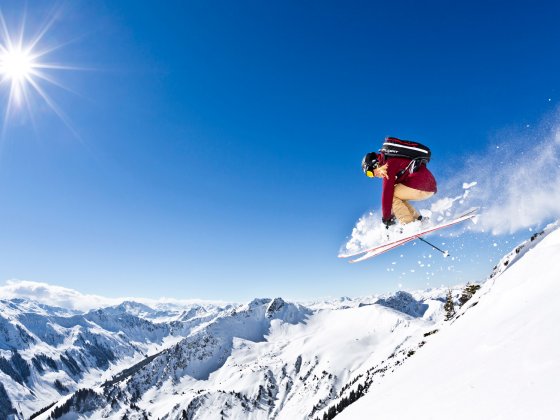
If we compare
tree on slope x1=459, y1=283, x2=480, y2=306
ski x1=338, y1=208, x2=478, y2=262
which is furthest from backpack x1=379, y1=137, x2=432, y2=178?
tree on slope x1=459, y1=283, x2=480, y2=306

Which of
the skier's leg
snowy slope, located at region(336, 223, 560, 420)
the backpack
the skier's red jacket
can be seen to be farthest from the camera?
the skier's leg

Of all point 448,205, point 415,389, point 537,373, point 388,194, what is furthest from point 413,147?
point 537,373

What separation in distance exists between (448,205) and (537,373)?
11.1 m

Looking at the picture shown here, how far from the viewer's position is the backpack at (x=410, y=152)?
12500mm

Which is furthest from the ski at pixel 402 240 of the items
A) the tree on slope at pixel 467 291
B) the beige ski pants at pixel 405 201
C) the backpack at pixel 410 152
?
the tree on slope at pixel 467 291

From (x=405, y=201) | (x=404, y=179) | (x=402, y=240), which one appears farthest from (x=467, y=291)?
(x=404, y=179)

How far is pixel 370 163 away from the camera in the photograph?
13.1 meters

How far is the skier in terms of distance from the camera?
12641mm

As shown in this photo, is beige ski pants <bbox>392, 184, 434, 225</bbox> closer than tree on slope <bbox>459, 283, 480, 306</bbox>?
Yes

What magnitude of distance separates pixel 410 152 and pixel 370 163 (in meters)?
1.40

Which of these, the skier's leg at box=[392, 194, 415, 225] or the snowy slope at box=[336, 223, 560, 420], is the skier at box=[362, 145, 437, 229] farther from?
the snowy slope at box=[336, 223, 560, 420]

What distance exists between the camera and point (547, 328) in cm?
647

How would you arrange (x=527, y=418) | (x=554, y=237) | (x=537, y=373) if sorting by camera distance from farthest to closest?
(x=554, y=237), (x=537, y=373), (x=527, y=418)

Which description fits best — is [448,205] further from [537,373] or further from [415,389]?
[537,373]
